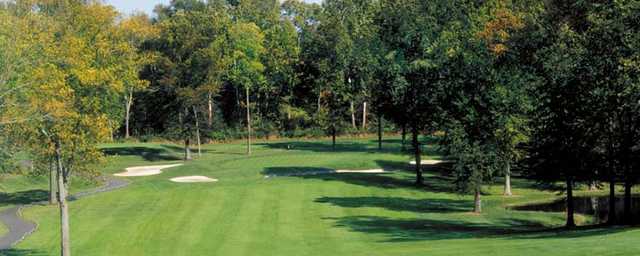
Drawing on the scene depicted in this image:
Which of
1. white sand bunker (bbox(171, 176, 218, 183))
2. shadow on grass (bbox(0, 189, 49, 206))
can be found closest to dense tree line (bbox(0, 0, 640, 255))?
shadow on grass (bbox(0, 189, 49, 206))

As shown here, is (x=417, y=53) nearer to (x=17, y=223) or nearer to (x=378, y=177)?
(x=378, y=177)

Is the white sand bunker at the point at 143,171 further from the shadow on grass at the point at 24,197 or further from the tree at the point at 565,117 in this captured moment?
the tree at the point at 565,117

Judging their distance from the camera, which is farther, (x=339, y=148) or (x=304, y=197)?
(x=339, y=148)

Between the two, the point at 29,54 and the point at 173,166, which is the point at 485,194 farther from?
the point at 29,54

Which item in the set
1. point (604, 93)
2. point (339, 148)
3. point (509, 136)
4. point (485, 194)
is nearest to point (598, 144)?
point (604, 93)

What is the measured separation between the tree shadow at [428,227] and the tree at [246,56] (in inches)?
1807

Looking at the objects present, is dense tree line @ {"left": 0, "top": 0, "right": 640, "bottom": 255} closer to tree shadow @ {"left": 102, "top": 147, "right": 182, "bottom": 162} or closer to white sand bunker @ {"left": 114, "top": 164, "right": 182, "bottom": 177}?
tree shadow @ {"left": 102, "top": 147, "right": 182, "bottom": 162}

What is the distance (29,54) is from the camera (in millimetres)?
28812

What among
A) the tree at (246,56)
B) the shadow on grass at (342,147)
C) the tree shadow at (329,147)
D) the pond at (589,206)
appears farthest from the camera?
the tree at (246,56)

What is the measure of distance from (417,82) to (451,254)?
3357 centimetres

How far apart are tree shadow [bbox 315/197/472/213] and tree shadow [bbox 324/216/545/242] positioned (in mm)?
4756

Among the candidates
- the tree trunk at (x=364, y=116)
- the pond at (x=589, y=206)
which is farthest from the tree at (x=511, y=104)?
the tree trunk at (x=364, y=116)

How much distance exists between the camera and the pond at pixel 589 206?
164 ft

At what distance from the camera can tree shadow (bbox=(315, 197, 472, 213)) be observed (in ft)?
166
